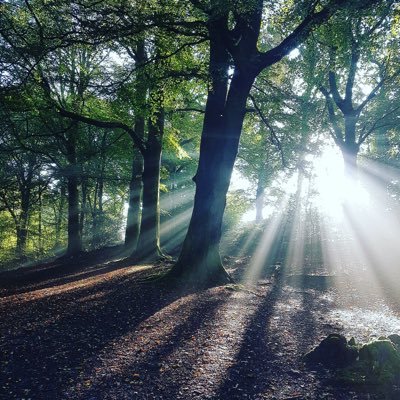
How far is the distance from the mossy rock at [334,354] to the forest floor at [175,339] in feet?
0.63

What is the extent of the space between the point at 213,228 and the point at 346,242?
1228 centimetres

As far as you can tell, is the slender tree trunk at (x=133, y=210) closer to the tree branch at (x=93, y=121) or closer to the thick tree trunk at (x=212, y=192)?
the tree branch at (x=93, y=121)

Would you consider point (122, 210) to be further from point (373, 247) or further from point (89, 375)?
point (89, 375)

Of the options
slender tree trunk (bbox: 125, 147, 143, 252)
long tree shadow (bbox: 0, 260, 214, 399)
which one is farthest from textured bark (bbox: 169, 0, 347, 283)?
slender tree trunk (bbox: 125, 147, 143, 252)

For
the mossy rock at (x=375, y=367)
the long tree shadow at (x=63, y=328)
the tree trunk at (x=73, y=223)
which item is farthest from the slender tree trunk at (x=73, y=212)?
the mossy rock at (x=375, y=367)

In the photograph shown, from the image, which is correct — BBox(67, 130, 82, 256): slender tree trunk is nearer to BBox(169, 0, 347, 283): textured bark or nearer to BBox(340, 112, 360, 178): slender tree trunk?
BBox(169, 0, 347, 283): textured bark

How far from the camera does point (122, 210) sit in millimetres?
33625

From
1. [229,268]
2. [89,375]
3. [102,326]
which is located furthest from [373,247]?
[89,375]

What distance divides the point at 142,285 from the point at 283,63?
9.26 meters

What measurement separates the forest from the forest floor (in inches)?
1.3

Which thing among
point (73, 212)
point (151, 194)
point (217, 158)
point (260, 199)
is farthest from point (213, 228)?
point (260, 199)

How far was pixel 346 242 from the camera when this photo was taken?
1873 cm

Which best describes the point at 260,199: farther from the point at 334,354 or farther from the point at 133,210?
the point at 334,354

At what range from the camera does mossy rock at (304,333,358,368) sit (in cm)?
415
